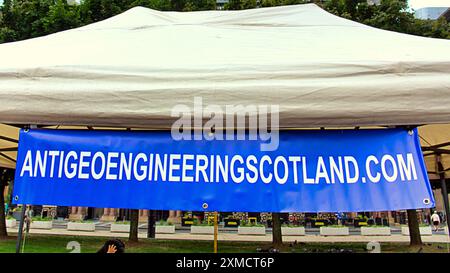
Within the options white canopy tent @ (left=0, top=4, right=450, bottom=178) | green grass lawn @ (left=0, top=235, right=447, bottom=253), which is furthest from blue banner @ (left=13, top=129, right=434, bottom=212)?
green grass lawn @ (left=0, top=235, right=447, bottom=253)

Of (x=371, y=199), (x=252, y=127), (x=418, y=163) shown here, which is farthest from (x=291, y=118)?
(x=418, y=163)

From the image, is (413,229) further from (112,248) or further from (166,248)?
(112,248)

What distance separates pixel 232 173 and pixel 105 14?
1687cm

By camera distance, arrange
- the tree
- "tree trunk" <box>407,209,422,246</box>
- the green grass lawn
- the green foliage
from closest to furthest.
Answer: the green grass lawn, "tree trunk" <box>407,209,422,246</box>, the tree, the green foliage

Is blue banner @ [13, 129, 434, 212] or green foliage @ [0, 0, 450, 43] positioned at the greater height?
green foliage @ [0, 0, 450, 43]

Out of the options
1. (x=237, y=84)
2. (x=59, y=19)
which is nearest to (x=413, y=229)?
(x=237, y=84)

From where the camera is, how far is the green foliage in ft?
51.9

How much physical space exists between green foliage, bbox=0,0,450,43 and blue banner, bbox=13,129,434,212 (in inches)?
586

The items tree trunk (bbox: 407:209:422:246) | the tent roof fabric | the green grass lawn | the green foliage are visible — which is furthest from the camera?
the green foliage

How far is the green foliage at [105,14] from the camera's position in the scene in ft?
51.9

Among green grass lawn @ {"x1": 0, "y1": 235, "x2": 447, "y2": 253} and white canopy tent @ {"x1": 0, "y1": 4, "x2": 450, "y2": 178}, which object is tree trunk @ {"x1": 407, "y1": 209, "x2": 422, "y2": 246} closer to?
green grass lawn @ {"x1": 0, "y1": 235, "x2": 447, "y2": 253}

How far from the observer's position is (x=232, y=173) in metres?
2.62

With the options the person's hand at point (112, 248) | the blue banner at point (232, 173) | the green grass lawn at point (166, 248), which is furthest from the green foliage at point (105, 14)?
the blue banner at point (232, 173)

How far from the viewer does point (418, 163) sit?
263cm
